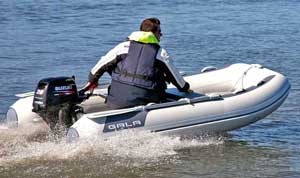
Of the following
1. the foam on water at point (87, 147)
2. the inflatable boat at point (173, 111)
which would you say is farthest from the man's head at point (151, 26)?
the foam on water at point (87, 147)

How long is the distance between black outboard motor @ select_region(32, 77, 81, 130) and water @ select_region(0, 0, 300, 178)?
23cm

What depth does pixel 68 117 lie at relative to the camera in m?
7.34

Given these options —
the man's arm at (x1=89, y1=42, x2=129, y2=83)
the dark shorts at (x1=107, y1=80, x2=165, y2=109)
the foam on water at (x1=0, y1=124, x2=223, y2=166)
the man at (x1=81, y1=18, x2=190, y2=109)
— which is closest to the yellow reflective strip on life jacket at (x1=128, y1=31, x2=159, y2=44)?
the man at (x1=81, y1=18, x2=190, y2=109)

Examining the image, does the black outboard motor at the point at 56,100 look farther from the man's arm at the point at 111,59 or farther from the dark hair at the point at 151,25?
the dark hair at the point at 151,25

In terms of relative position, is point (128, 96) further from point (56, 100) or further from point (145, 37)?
point (56, 100)

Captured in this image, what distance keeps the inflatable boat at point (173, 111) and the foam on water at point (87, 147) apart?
75 mm

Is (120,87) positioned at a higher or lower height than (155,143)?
higher

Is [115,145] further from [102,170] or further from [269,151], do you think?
[269,151]

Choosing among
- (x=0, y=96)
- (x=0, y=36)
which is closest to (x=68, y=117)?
(x=0, y=96)

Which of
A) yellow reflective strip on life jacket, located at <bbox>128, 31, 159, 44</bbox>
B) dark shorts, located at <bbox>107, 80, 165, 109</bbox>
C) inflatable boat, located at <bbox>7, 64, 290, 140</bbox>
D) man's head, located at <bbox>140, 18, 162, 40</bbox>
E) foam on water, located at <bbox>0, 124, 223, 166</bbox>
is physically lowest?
foam on water, located at <bbox>0, 124, 223, 166</bbox>

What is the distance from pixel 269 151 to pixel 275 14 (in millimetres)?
10609

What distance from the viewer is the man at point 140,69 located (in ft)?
24.0

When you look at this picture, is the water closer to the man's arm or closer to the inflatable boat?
the inflatable boat

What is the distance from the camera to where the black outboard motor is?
7.19 meters
